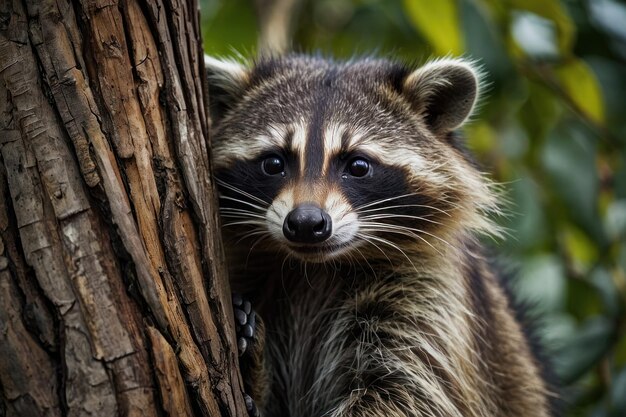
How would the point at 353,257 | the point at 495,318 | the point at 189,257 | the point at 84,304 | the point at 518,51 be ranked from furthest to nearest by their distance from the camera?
1. the point at 518,51
2. the point at 495,318
3. the point at 353,257
4. the point at 189,257
5. the point at 84,304

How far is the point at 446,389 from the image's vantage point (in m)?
4.05

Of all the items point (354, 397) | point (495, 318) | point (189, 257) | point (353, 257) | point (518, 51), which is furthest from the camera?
point (518, 51)

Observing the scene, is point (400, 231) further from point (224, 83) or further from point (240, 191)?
point (224, 83)

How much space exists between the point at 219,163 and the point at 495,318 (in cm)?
180

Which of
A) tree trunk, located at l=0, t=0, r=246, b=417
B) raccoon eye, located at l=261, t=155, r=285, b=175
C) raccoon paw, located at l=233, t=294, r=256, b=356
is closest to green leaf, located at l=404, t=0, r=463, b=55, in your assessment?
raccoon eye, located at l=261, t=155, r=285, b=175

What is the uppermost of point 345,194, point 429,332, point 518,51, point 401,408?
point 518,51

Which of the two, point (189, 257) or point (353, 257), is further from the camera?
point (353, 257)

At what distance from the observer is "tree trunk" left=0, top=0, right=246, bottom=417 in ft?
8.44

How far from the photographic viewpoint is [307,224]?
3646 millimetres

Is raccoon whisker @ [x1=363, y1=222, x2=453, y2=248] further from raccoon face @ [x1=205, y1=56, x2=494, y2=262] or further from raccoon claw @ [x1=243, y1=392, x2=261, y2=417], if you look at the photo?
raccoon claw @ [x1=243, y1=392, x2=261, y2=417]

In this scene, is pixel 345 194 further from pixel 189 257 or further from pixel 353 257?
pixel 189 257

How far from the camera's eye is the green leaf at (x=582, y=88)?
5.66 m

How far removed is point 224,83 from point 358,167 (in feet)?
3.19

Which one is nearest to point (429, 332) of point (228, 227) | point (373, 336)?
point (373, 336)
